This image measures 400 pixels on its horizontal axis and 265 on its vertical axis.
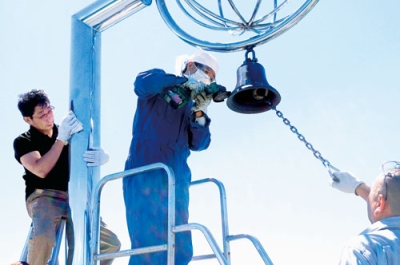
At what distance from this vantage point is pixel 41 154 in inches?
173

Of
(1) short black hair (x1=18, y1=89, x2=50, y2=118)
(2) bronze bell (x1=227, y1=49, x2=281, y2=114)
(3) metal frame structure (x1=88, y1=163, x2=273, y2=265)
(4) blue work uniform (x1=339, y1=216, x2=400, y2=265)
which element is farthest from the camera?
(1) short black hair (x1=18, y1=89, x2=50, y2=118)

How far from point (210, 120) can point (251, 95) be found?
0.51m

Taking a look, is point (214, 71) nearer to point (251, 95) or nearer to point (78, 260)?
point (251, 95)

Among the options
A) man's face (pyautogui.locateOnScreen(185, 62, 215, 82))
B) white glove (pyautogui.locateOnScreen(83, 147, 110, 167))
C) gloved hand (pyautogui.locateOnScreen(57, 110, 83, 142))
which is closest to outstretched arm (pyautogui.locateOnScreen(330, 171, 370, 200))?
man's face (pyautogui.locateOnScreen(185, 62, 215, 82))

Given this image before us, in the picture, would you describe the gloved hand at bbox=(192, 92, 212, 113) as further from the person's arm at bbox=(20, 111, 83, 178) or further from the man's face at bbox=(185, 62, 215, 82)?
the person's arm at bbox=(20, 111, 83, 178)

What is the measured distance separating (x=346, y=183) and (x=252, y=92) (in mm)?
893

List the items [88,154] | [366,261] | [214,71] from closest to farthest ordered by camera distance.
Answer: [366,261] → [88,154] → [214,71]

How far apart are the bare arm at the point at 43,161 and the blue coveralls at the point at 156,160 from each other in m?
0.56

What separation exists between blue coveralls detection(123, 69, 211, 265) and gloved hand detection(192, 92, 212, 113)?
12 centimetres

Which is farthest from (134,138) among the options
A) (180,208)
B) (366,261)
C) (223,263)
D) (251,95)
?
(366,261)

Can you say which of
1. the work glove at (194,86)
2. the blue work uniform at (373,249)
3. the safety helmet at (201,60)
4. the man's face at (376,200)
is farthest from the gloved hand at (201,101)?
the blue work uniform at (373,249)

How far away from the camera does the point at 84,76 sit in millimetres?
4297

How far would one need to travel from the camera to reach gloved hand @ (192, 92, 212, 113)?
4.00 m

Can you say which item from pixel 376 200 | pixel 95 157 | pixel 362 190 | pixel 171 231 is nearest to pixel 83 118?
pixel 95 157
